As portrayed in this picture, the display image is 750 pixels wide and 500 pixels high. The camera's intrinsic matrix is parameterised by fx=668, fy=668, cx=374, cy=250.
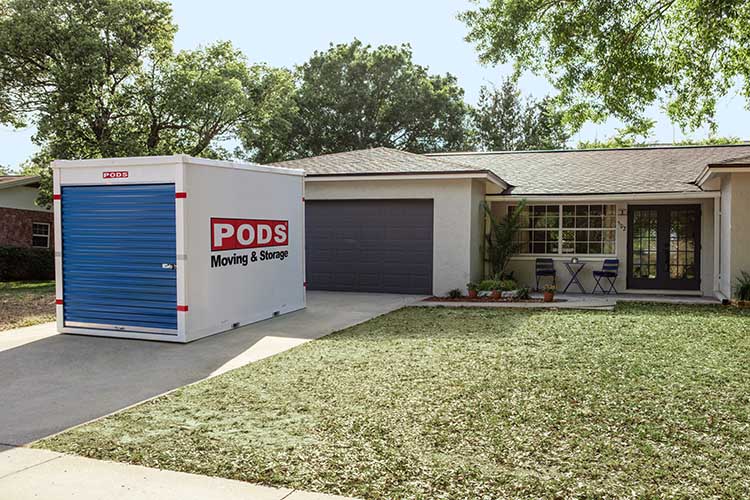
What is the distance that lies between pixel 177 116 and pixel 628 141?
2778 centimetres

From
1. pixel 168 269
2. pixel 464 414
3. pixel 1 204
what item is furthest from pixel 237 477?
pixel 1 204

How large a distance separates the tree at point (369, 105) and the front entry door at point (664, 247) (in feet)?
82.6

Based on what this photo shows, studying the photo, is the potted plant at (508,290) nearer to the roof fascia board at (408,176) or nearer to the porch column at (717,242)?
the roof fascia board at (408,176)

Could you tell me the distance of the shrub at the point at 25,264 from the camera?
71.1 ft

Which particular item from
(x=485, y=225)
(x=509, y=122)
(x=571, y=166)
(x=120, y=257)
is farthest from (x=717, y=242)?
(x=509, y=122)

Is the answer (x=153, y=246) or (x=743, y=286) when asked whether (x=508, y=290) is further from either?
(x=153, y=246)

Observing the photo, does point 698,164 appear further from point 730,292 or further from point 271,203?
point 271,203

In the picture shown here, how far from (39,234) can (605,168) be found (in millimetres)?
19892

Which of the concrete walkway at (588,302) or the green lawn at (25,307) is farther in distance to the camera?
the concrete walkway at (588,302)

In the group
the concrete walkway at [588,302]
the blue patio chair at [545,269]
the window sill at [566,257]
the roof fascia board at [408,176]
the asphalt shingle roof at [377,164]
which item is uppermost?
the asphalt shingle roof at [377,164]

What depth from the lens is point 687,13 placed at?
13.7 m

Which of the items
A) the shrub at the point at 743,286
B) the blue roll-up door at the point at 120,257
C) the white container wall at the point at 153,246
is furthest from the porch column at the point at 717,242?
the blue roll-up door at the point at 120,257

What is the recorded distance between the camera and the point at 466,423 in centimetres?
520

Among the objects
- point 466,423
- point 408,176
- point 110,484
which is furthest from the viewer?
point 408,176
